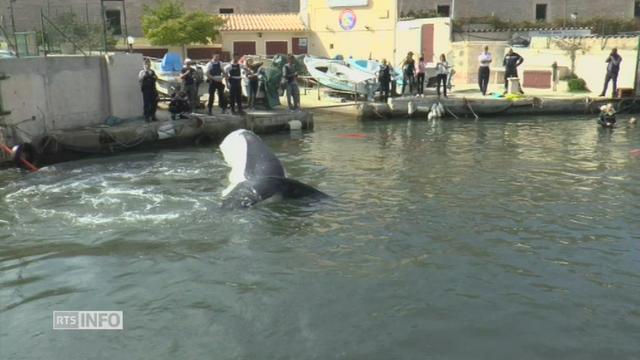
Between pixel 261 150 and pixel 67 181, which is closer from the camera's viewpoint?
pixel 261 150

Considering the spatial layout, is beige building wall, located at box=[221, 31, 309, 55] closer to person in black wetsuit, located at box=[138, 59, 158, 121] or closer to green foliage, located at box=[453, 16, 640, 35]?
green foliage, located at box=[453, 16, 640, 35]

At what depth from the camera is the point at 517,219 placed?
9805 millimetres

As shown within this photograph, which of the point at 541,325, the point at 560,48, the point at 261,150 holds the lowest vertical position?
the point at 541,325

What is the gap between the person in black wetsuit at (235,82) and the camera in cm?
1733

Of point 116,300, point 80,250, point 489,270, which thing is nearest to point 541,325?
point 489,270

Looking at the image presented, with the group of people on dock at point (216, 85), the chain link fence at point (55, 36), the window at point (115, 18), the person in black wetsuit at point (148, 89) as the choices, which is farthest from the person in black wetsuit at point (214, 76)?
the window at point (115, 18)

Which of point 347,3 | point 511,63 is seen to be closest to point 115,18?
point 347,3

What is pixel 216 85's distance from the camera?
57.4ft

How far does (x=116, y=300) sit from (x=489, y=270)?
4059 millimetres

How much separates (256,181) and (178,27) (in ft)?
84.3

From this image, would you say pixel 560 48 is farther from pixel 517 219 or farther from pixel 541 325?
pixel 541 325

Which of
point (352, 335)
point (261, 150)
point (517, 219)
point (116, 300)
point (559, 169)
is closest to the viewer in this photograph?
point (352, 335)

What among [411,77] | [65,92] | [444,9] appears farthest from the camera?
[444,9]

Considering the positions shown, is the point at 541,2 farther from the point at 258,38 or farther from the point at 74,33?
the point at 74,33
